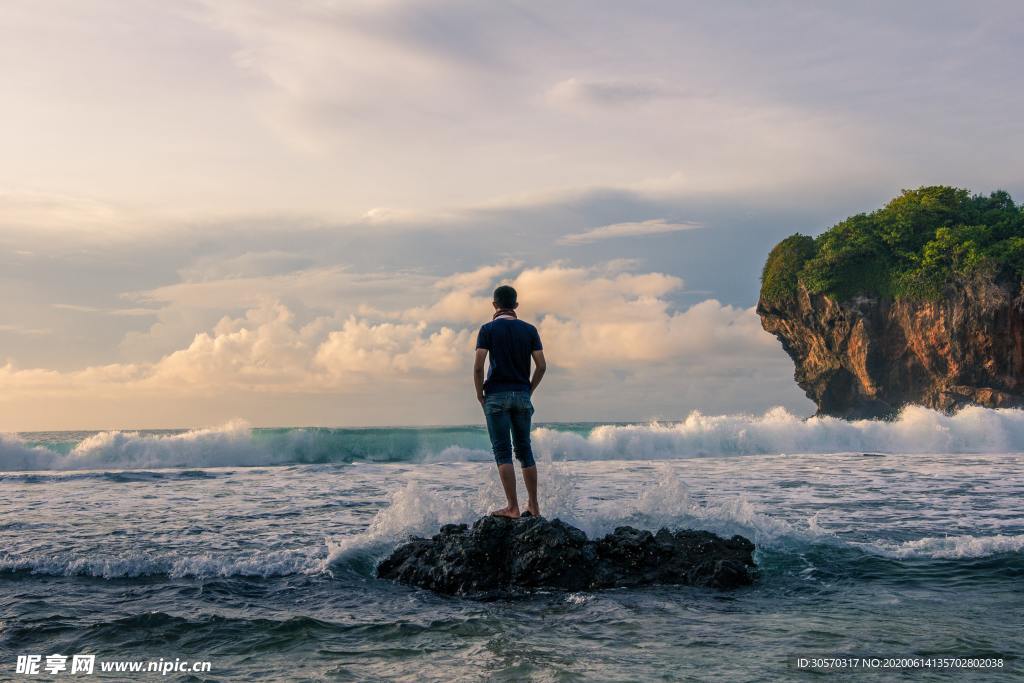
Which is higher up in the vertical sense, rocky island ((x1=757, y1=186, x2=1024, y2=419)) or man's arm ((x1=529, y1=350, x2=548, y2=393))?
rocky island ((x1=757, y1=186, x2=1024, y2=419))

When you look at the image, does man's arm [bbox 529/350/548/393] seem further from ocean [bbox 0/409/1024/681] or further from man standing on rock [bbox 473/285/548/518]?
ocean [bbox 0/409/1024/681]

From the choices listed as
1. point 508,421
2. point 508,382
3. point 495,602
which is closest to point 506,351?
point 508,382

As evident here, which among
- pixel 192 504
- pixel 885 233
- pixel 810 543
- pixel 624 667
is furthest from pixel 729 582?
pixel 885 233

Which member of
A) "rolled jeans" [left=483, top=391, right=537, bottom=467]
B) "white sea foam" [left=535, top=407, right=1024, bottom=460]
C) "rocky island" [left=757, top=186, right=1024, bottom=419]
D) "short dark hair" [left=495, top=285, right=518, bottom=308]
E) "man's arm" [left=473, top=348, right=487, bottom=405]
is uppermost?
"rocky island" [left=757, top=186, right=1024, bottom=419]

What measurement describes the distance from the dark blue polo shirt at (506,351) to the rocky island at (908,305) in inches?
1638

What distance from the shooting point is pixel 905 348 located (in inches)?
1766

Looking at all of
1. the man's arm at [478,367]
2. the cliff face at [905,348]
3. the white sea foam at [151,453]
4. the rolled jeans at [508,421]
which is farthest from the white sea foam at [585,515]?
the cliff face at [905,348]

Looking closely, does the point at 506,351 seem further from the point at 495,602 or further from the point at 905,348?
the point at 905,348

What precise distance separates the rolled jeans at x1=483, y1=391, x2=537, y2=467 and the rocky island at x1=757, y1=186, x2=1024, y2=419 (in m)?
41.6

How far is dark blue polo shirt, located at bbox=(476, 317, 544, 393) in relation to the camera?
7.34 meters

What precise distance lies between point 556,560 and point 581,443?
22280 mm

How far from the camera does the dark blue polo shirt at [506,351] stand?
24.1 feet

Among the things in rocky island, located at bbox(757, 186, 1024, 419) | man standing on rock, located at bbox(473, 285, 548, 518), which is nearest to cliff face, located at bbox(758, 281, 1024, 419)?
rocky island, located at bbox(757, 186, 1024, 419)

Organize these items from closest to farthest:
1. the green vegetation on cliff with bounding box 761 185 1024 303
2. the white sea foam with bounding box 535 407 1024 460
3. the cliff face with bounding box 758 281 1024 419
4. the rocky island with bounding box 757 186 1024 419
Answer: the white sea foam with bounding box 535 407 1024 460 → the cliff face with bounding box 758 281 1024 419 → the rocky island with bounding box 757 186 1024 419 → the green vegetation on cliff with bounding box 761 185 1024 303
